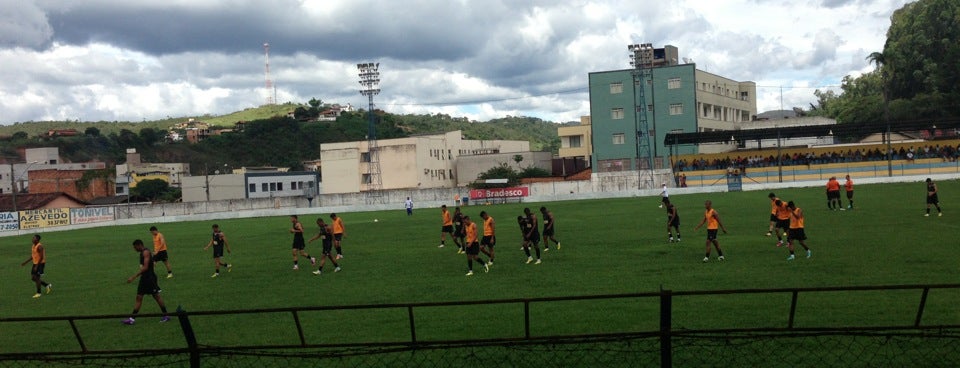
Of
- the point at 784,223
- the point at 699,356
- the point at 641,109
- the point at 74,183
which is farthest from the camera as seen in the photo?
the point at 74,183

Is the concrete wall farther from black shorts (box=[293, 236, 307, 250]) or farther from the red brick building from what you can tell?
black shorts (box=[293, 236, 307, 250])

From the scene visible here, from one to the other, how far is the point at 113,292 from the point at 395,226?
71.1 feet

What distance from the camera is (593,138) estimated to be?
290 ft

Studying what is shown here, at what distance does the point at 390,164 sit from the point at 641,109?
112 feet

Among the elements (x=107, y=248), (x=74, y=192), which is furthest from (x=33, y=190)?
(x=107, y=248)

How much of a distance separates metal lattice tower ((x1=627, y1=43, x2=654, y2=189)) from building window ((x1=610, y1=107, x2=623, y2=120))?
1954 mm

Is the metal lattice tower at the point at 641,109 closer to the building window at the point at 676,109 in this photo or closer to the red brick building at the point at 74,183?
the building window at the point at 676,109

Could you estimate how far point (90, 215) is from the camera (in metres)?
63.8

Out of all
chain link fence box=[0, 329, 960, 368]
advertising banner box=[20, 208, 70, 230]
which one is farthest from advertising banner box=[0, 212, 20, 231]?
chain link fence box=[0, 329, 960, 368]

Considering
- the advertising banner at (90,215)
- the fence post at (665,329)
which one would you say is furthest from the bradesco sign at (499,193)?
the fence post at (665,329)

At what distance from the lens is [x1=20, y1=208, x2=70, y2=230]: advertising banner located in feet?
196

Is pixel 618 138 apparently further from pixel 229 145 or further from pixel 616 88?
pixel 229 145

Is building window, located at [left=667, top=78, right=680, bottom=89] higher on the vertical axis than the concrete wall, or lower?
higher

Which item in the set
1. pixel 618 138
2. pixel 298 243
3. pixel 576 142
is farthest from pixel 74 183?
pixel 298 243
